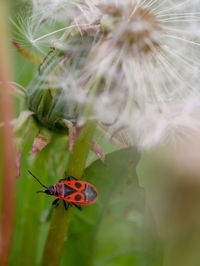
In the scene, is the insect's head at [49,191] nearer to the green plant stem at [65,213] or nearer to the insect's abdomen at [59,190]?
the insect's abdomen at [59,190]

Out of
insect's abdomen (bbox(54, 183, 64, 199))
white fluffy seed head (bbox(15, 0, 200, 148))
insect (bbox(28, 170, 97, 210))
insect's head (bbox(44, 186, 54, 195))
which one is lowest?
insect's head (bbox(44, 186, 54, 195))

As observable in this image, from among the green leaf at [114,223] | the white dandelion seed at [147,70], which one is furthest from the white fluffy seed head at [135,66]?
the green leaf at [114,223]

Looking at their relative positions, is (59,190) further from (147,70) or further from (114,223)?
(147,70)

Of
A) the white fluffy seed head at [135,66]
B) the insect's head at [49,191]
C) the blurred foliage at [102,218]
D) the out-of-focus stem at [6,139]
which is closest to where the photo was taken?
the out-of-focus stem at [6,139]

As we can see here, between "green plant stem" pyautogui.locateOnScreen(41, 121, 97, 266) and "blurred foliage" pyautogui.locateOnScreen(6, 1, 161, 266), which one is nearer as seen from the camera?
"green plant stem" pyautogui.locateOnScreen(41, 121, 97, 266)

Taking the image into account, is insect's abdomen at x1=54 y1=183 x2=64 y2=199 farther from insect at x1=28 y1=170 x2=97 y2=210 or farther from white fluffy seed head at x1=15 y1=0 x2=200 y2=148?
white fluffy seed head at x1=15 y1=0 x2=200 y2=148

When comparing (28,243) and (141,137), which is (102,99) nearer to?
(141,137)

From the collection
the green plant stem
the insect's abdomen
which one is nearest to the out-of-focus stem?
the green plant stem
